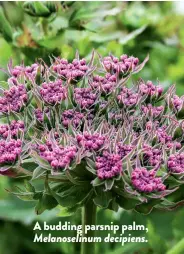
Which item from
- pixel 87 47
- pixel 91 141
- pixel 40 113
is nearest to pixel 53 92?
pixel 40 113

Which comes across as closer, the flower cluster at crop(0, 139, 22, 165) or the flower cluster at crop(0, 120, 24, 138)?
the flower cluster at crop(0, 139, 22, 165)

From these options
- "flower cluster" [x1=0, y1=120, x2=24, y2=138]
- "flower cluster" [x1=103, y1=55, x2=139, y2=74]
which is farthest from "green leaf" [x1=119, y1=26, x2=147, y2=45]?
"flower cluster" [x1=0, y1=120, x2=24, y2=138]

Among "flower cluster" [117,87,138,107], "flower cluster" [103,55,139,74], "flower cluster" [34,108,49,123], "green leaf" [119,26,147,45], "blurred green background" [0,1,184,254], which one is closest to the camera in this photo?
"flower cluster" [34,108,49,123]

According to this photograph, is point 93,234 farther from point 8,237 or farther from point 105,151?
point 8,237

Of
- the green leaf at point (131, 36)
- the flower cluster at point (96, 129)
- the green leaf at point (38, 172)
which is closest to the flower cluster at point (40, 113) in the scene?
the flower cluster at point (96, 129)

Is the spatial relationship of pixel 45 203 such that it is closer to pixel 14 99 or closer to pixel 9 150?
pixel 9 150

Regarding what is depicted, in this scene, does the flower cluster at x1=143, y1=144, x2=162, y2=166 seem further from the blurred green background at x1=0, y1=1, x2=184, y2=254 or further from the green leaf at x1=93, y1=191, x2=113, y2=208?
the blurred green background at x1=0, y1=1, x2=184, y2=254

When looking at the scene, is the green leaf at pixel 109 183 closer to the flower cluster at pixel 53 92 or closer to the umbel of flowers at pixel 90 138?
the umbel of flowers at pixel 90 138
